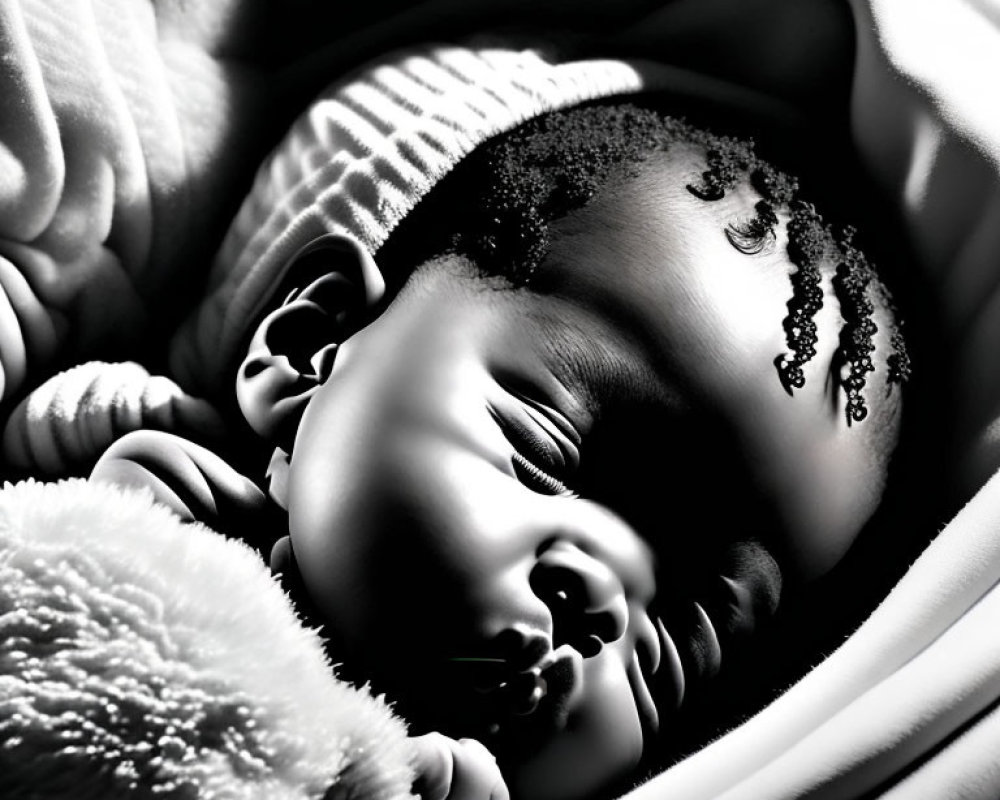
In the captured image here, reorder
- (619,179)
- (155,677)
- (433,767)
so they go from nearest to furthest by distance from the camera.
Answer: (155,677), (433,767), (619,179)

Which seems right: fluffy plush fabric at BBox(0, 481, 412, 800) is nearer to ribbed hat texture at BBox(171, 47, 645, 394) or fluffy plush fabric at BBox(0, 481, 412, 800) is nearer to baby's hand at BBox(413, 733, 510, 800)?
baby's hand at BBox(413, 733, 510, 800)

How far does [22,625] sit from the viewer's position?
510 mm

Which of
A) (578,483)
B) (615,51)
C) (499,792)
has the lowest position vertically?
(499,792)

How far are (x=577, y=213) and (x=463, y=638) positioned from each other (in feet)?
0.99

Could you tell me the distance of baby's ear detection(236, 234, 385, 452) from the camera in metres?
0.77

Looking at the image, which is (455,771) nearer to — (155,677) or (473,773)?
(473,773)

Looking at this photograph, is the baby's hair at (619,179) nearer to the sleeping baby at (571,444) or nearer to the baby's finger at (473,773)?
the sleeping baby at (571,444)

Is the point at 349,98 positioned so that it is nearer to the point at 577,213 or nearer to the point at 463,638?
the point at 577,213

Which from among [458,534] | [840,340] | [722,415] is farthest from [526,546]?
[840,340]

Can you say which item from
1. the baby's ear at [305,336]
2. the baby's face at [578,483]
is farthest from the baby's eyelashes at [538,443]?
the baby's ear at [305,336]

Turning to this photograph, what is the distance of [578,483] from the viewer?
726 millimetres

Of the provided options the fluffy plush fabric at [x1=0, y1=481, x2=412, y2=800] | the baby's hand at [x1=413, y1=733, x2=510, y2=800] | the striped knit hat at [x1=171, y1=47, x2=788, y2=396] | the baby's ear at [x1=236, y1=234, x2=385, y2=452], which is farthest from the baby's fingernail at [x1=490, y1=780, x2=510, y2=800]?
the striped knit hat at [x1=171, y1=47, x2=788, y2=396]

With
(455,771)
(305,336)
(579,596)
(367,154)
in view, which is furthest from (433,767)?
(367,154)

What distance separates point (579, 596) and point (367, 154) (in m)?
0.39
